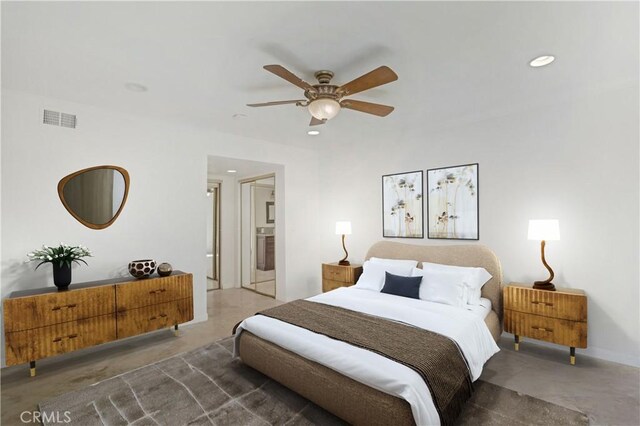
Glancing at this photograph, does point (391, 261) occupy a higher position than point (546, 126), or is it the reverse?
point (546, 126)

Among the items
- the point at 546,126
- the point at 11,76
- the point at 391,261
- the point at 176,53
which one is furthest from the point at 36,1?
the point at 546,126

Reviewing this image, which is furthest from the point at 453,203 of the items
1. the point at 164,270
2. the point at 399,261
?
the point at 164,270

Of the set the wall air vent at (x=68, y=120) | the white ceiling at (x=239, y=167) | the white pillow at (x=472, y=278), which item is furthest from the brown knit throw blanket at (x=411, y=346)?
the wall air vent at (x=68, y=120)

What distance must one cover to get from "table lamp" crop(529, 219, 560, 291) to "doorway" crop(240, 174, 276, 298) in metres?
4.35

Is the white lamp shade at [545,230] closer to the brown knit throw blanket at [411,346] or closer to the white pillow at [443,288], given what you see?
the white pillow at [443,288]

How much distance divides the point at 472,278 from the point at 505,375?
955 millimetres

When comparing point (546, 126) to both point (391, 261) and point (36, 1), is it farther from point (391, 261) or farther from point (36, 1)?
point (36, 1)

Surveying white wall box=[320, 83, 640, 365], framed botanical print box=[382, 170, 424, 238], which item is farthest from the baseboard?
framed botanical print box=[382, 170, 424, 238]

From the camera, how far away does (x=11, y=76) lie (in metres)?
2.63

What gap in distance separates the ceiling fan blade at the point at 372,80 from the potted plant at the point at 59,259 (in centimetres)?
300

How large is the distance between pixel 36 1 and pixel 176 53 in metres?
0.77

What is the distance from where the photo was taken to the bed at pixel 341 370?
5.86 feet

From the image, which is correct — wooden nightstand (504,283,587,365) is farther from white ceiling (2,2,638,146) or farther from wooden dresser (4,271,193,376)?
wooden dresser (4,271,193,376)

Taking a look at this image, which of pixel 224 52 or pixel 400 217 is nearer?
pixel 224 52
